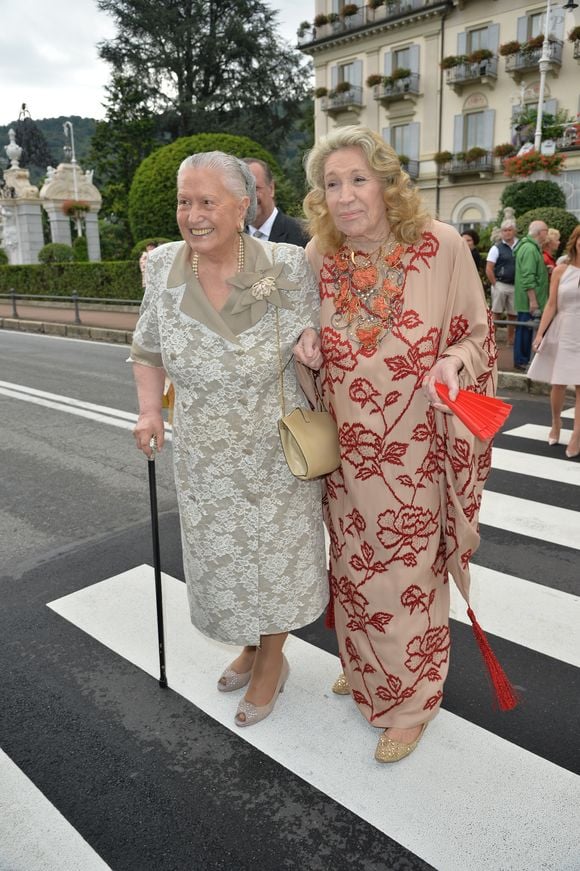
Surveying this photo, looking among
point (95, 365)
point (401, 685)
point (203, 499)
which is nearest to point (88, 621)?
point (203, 499)

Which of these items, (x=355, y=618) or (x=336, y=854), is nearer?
(x=336, y=854)

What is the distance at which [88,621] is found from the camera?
346cm

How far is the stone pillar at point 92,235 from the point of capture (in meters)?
30.0

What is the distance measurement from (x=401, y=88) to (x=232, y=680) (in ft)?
123

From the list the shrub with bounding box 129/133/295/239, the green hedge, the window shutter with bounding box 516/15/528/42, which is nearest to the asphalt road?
the green hedge

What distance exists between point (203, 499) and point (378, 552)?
64cm

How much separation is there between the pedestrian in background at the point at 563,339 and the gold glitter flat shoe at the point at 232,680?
4009 millimetres

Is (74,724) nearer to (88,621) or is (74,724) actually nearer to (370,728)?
(88,621)

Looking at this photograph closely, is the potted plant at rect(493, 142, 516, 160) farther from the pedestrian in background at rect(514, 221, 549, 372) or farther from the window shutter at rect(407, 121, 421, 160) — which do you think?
the pedestrian in background at rect(514, 221, 549, 372)

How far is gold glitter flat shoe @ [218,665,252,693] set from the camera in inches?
112

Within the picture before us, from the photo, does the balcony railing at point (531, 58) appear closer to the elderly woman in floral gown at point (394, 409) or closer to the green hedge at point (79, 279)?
the green hedge at point (79, 279)

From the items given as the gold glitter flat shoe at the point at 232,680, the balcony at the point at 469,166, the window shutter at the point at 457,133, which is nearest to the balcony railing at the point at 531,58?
the window shutter at the point at 457,133

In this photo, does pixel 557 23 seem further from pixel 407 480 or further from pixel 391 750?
pixel 391 750

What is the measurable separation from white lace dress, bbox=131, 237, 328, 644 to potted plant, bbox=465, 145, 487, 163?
34063mm
